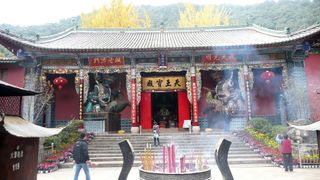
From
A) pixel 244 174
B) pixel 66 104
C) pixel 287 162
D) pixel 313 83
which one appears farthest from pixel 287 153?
pixel 66 104

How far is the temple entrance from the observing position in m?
19.4

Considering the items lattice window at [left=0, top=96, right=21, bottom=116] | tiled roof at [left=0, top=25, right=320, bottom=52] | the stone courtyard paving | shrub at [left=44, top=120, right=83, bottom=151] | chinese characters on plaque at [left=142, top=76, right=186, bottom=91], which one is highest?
tiled roof at [left=0, top=25, right=320, bottom=52]

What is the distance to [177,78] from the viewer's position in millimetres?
16828

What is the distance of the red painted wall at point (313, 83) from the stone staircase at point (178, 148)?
16.9 feet

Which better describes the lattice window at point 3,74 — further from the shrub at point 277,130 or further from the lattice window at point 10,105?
the shrub at point 277,130

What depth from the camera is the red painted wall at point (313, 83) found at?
595 inches

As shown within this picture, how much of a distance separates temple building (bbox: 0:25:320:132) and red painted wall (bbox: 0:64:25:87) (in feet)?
0.43

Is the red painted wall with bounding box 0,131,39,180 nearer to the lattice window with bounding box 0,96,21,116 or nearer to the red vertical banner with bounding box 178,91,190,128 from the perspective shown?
the lattice window with bounding box 0,96,21,116

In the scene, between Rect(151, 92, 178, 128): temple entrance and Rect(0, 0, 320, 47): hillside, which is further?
Rect(0, 0, 320, 47): hillside

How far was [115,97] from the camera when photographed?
16578mm

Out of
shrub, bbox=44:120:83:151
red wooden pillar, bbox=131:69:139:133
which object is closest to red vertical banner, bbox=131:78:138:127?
red wooden pillar, bbox=131:69:139:133

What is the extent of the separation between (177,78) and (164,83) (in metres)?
0.83

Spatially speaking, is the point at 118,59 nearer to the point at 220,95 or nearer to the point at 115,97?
the point at 115,97

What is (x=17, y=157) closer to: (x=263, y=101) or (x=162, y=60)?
(x=162, y=60)
